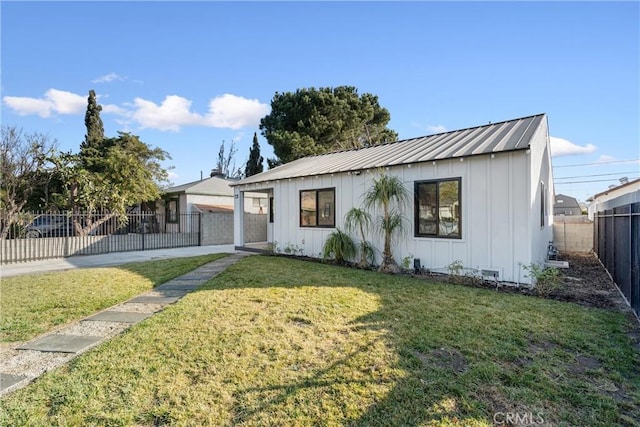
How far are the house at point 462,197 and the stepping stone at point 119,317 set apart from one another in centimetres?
585

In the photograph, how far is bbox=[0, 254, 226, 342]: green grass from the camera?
15.3 ft

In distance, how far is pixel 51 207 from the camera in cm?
1462

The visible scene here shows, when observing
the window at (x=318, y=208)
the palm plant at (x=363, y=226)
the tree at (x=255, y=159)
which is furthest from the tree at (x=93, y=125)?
the palm plant at (x=363, y=226)

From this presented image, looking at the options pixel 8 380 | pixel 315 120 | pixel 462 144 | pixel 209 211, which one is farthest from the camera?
pixel 315 120

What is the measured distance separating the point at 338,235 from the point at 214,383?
6.63 meters

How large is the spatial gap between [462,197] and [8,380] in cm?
767

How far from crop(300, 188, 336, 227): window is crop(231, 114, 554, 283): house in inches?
1.2

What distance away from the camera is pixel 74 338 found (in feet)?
13.5

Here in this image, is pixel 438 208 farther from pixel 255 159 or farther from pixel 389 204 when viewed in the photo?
pixel 255 159

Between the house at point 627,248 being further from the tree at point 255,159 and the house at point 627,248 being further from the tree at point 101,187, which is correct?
the tree at point 255,159

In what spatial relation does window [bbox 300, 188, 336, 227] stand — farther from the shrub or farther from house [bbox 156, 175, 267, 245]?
the shrub

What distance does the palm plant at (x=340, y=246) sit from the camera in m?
9.25

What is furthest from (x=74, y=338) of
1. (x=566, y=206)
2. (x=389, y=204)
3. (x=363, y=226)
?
(x=566, y=206)

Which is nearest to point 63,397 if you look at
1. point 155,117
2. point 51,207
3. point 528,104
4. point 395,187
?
point 395,187
